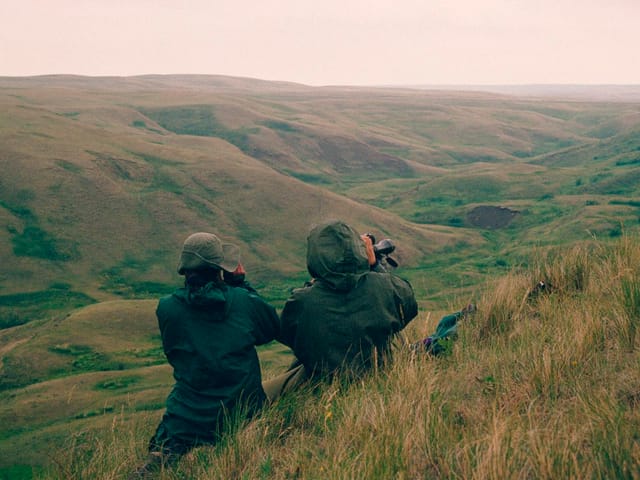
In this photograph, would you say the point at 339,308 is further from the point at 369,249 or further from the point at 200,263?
the point at 200,263

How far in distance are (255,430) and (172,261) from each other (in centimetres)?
2404

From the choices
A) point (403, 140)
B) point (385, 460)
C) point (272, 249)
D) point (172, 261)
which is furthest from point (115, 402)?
point (403, 140)

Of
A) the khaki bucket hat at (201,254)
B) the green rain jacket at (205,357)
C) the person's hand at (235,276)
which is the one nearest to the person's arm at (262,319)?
the green rain jacket at (205,357)

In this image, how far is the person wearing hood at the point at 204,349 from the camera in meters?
5.02

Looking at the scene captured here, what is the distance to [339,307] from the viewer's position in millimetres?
5270

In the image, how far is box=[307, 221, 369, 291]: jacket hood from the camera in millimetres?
5129

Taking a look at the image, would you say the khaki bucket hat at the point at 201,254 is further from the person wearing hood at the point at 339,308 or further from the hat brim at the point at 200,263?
the person wearing hood at the point at 339,308

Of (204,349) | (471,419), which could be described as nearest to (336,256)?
(204,349)

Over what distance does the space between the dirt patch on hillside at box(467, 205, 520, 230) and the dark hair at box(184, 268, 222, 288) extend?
33.6 m

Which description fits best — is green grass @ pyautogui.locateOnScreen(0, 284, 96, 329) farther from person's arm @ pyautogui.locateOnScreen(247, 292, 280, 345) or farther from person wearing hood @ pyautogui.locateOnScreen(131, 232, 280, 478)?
person's arm @ pyautogui.locateOnScreen(247, 292, 280, 345)

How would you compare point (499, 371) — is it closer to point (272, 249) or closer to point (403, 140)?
point (272, 249)

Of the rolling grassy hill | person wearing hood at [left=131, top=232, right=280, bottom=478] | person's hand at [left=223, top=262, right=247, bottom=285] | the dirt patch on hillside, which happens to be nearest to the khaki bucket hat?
person wearing hood at [left=131, top=232, right=280, bottom=478]

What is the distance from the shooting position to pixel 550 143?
89.0 m

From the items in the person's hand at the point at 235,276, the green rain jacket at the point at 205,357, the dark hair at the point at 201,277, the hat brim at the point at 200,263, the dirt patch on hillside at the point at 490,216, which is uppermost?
the hat brim at the point at 200,263
